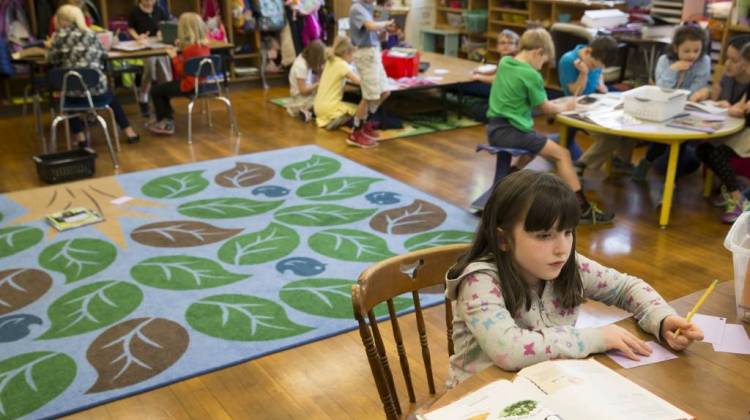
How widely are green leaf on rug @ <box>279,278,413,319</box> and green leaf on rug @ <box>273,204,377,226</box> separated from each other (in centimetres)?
80

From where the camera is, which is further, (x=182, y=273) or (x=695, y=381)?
(x=182, y=273)

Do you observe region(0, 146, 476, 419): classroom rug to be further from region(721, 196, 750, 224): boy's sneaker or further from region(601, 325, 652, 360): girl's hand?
region(601, 325, 652, 360): girl's hand

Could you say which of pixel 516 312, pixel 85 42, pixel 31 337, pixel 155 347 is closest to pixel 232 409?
pixel 155 347

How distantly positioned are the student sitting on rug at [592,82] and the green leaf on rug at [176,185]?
2513 millimetres

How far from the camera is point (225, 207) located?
4.78 metres

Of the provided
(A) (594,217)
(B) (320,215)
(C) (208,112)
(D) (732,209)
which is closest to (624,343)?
(A) (594,217)

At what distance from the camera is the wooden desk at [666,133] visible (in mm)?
4207

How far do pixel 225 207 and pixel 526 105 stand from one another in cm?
188

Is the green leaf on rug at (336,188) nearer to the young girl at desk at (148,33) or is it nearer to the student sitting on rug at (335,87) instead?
the student sitting on rug at (335,87)

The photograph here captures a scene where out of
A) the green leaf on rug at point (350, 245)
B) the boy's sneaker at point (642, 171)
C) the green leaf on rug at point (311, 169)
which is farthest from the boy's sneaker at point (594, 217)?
the green leaf on rug at point (311, 169)

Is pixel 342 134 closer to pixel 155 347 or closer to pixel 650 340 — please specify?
pixel 155 347

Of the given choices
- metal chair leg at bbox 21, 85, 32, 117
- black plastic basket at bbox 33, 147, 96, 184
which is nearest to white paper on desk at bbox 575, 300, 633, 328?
black plastic basket at bbox 33, 147, 96, 184

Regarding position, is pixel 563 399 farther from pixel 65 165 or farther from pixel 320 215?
pixel 65 165

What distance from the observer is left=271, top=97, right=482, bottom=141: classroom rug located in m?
6.53
